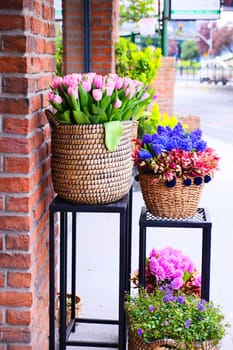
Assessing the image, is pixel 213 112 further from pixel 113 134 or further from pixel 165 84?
pixel 113 134

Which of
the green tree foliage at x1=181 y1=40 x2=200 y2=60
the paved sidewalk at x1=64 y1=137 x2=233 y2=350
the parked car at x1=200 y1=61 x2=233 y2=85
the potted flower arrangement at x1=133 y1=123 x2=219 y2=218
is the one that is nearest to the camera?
the potted flower arrangement at x1=133 y1=123 x2=219 y2=218

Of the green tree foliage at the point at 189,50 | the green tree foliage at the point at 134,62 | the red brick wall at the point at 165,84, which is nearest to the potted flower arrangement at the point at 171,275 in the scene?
the green tree foliage at the point at 134,62

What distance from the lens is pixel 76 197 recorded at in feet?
8.46

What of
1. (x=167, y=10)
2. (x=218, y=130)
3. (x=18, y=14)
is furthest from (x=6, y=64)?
(x=218, y=130)

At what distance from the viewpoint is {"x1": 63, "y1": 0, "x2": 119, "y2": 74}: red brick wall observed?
6.89 m

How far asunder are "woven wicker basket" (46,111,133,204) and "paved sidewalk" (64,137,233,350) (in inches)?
44.5

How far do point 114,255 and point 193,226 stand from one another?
234 cm

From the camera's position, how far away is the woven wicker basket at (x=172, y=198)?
2.69m

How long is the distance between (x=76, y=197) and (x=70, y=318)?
1.12 metres

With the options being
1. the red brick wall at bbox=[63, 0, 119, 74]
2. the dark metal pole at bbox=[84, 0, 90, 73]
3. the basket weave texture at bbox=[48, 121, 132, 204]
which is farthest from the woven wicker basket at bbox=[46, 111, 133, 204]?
the red brick wall at bbox=[63, 0, 119, 74]

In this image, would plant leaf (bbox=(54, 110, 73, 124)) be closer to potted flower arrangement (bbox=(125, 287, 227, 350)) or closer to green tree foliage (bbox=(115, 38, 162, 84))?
potted flower arrangement (bbox=(125, 287, 227, 350))

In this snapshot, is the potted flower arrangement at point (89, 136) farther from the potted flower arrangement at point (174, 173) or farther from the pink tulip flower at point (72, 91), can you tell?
the potted flower arrangement at point (174, 173)

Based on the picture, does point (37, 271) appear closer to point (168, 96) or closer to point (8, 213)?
point (8, 213)

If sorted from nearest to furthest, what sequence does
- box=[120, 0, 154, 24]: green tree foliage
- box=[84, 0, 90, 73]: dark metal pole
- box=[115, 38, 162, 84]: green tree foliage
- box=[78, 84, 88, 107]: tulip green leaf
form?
box=[78, 84, 88, 107]: tulip green leaf, box=[84, 0, 90, 73]: dark metal pole, box=[115, 38, 162, 84]: green tree foliage, box=[120, 0, 154, 24]: green tree foliage
